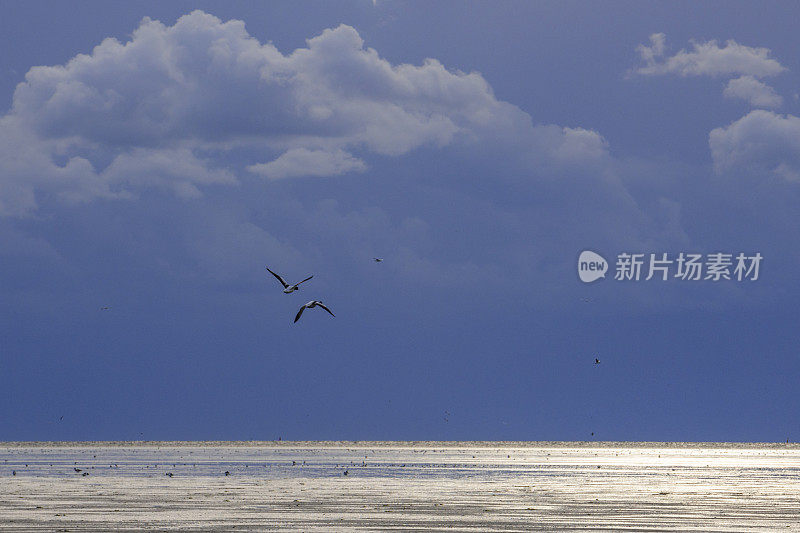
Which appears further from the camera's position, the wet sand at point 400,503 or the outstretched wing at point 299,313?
the outstretched wing at point 299,313

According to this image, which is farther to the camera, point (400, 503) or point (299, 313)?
point (299, 313)

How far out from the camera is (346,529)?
31234mm

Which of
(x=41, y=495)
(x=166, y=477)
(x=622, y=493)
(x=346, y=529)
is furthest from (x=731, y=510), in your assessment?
(x=166, y=477)

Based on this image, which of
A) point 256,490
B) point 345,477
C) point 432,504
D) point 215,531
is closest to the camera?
point 215,531

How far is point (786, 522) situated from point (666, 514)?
13.1 ft

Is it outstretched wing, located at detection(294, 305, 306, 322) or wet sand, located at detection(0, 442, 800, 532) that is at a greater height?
outstretched wing, located at detection(294, 305, 306, 322)

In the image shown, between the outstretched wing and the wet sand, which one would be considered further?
the outstretched wing

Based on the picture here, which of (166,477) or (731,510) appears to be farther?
(166,477)

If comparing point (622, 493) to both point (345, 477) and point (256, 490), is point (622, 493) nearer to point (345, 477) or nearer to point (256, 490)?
point (256, 490)

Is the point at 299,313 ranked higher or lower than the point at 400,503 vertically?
higher

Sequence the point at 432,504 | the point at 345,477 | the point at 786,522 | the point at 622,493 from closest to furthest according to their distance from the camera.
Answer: the point at 786,522 → the point at 432,504 → the point at 622,493 → the point at 345,477

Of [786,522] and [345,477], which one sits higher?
[345,477]

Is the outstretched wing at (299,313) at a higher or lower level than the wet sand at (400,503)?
higher

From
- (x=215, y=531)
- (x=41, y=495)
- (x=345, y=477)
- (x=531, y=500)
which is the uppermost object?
(x=345, y=477)
